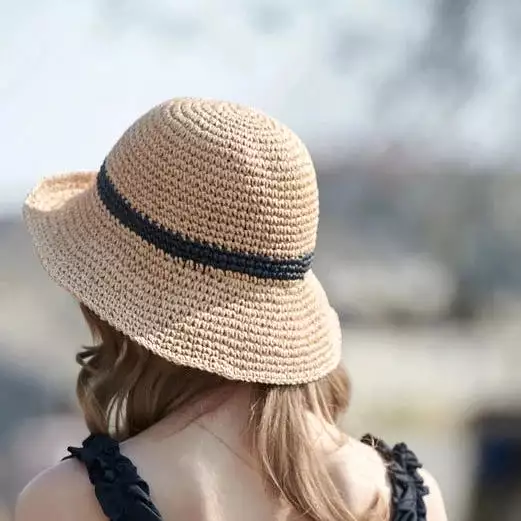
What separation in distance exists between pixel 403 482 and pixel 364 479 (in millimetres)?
51

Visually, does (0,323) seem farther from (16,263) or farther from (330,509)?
(330,509)

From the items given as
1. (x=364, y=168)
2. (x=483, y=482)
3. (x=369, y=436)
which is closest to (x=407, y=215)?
(x=364, y=168)

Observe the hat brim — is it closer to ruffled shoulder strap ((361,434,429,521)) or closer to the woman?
the woman

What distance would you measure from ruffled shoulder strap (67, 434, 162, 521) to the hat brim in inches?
3.5

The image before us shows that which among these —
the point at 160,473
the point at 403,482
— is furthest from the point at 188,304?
the point at 403,482

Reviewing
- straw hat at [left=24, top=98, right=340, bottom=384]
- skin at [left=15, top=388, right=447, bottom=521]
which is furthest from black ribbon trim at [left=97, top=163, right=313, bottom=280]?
skin at [left=15, top=388, right=447, bottom=521]

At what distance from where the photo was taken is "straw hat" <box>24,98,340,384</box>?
2.50 ft

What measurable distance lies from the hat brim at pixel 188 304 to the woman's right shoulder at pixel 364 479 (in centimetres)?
8

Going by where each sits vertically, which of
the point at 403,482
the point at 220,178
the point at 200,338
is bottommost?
the point at 403,482

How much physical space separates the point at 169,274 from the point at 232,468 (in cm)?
17

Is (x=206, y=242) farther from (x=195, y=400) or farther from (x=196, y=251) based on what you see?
(x=195, y=400)

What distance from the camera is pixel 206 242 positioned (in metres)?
0.76

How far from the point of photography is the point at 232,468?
2.54ft

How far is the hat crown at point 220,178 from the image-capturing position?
759 millimetres
